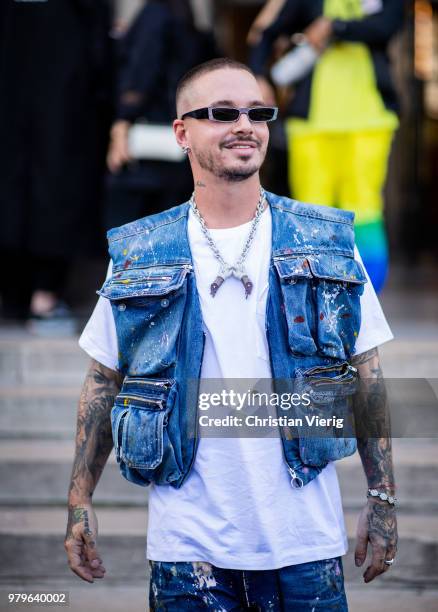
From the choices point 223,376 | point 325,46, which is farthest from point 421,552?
point 325,46

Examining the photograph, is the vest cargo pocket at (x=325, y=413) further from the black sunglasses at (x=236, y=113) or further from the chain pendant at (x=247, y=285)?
the black sunglasses at (x=236, y=113)

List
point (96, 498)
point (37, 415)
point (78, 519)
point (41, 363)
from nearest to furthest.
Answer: point (78, 519)
point (96, 498)
point (37, 415)
point (41, 363)

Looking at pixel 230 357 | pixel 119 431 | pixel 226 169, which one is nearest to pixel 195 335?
pixel 230 357

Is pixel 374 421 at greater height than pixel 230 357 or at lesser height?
lesser

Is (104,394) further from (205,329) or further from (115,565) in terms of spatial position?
(115,565)

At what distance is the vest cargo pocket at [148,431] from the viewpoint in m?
2.49

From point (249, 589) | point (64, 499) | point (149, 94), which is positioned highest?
point (149, 94)

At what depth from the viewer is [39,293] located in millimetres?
5820

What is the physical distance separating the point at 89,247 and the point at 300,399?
3718 mm

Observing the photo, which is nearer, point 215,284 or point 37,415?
point 215,284

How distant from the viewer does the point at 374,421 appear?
106 inches

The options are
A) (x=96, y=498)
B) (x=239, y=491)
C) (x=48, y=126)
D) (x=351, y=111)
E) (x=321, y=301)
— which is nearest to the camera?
(x=239, y=491)

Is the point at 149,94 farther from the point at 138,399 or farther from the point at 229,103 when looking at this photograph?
the point at 138,399

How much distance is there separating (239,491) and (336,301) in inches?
20.8
